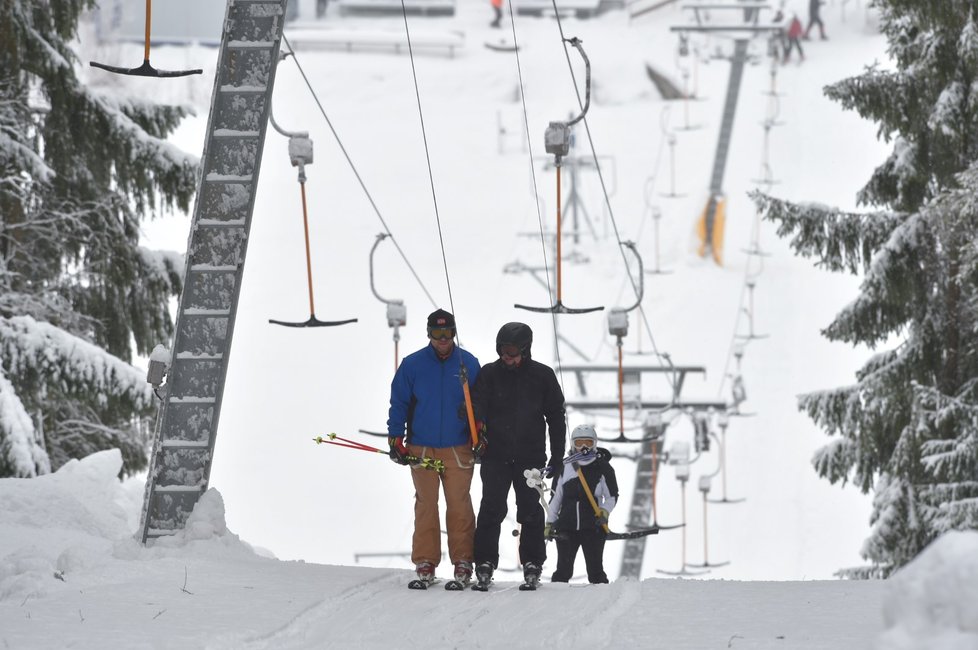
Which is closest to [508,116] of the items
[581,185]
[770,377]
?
[581,185]

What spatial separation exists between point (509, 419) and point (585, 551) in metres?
1.37

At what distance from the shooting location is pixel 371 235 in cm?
4072

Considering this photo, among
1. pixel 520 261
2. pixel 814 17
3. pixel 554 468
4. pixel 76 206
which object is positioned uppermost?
pixel 814 17

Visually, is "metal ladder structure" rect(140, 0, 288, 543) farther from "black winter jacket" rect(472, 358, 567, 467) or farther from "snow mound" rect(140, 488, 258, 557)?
"black winter jacket" rect(472, 358, 567, 467)

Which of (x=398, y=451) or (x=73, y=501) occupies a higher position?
(x=398, y=451)

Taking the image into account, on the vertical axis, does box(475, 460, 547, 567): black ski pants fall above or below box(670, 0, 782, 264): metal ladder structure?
below

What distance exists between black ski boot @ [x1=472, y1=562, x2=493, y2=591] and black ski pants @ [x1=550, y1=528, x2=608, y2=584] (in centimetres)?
119

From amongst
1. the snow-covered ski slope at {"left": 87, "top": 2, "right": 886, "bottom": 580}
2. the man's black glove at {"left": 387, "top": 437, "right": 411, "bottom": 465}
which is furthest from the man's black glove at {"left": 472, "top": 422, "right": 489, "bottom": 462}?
the snow-covered ski slope at {"left": 87, "top": 2, "right": 886, "bottom": 580}

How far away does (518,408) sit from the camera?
7055mm

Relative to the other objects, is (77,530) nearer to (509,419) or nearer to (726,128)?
(509,419)

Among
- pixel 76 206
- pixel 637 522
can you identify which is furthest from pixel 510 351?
pixel 637 522

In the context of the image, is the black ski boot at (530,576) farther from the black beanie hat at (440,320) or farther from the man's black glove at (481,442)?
the black beanie hat at (440,320)

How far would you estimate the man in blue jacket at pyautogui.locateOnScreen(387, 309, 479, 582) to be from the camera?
275 inches

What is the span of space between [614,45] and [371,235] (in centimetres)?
1647
